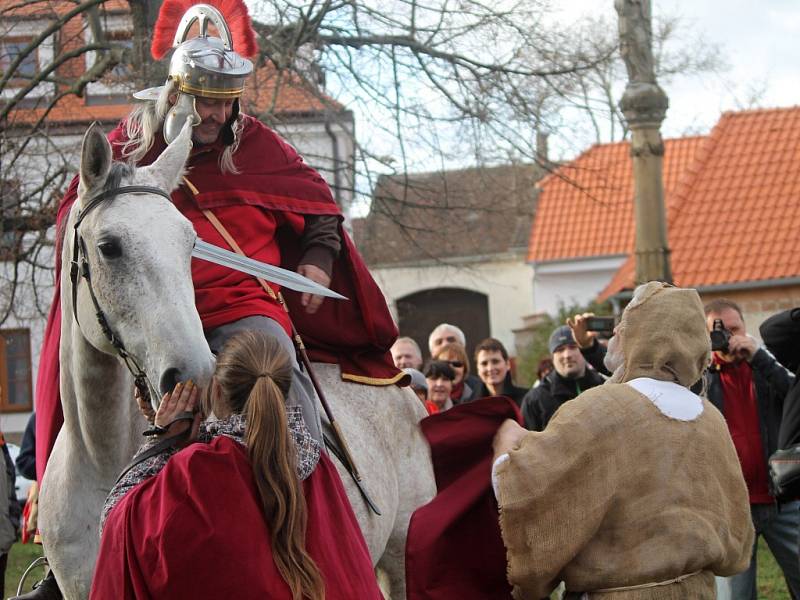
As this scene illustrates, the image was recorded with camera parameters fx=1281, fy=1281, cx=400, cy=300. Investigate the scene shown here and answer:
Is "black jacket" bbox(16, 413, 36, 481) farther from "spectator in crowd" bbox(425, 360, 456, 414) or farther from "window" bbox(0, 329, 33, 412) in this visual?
"window" bbox(0, 329, 33, 412)

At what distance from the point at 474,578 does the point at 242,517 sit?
3.91 ft

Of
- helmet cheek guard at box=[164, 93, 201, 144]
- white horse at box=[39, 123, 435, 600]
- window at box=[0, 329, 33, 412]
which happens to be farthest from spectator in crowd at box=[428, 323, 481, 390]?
window at box=[0, 329, 33, 412]

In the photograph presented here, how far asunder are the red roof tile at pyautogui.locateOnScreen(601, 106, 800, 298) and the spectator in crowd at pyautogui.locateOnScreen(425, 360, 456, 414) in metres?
11.8

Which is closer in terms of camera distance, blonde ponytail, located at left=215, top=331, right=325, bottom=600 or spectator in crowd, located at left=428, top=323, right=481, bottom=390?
blonde ponytail, located at left=215, top=331, right=325, bottom=600

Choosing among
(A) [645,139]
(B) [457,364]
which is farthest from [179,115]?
(A) [645,139]

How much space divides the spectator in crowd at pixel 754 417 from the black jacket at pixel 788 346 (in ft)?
2.78

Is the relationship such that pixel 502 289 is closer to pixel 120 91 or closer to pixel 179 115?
pixel 120 91

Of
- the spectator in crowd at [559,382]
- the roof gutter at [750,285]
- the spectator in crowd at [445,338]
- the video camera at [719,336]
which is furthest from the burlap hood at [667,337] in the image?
the roof gutter at [750,285]

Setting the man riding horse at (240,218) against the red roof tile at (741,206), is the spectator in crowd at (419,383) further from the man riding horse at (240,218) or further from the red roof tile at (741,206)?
the red roof tile at (741,206)

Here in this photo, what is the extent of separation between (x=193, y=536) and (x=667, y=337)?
156cm

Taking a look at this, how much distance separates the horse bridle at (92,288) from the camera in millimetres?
3879

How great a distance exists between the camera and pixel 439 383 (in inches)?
344

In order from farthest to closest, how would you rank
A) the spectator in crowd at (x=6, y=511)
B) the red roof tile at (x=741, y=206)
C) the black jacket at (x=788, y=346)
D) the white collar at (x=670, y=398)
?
the red roof tile at (x=741, y=206), the spectator in crowd at (x=6, y=511), the black jacket at (x=788, y=346), the white collar at (x=670, y=398)

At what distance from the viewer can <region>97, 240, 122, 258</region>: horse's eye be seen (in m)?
3.89
